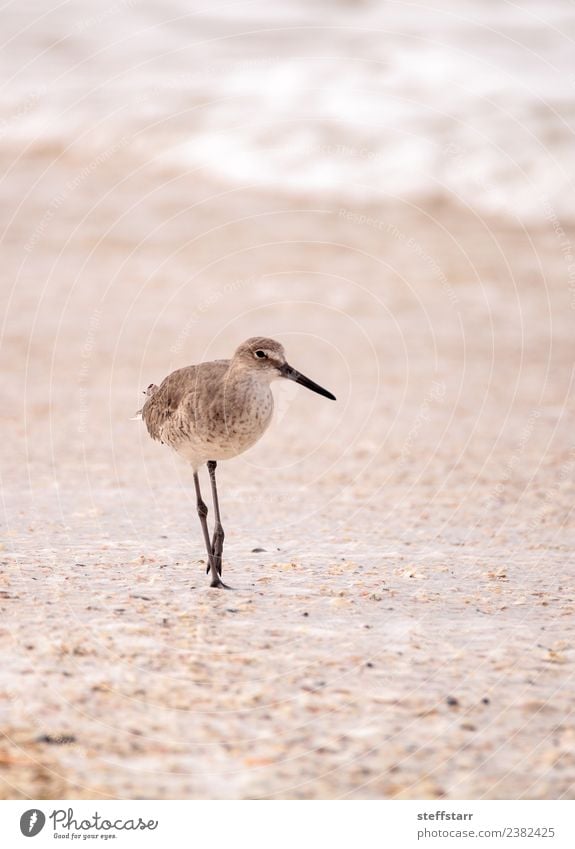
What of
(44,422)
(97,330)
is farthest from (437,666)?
(97,330)

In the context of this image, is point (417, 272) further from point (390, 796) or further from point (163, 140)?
point (390, 796)

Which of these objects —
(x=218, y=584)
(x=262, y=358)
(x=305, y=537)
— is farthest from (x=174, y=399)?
(x=305, y=537)

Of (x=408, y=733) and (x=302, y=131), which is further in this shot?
(x=302, y=131)

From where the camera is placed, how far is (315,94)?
29781 millimetres

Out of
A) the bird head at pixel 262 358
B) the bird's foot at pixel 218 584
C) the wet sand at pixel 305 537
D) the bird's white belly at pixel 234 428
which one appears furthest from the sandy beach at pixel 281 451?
the bird head at pixel 262 358

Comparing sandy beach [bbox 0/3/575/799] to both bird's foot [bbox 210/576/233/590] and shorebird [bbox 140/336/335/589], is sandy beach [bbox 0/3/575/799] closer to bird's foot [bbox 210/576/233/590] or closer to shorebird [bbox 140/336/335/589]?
bird's foot [bbox 210/576/233/590]

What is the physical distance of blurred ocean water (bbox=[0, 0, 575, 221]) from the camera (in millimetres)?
27688

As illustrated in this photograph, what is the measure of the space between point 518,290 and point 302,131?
8.63m

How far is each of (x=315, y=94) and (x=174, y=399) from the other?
2326 cm

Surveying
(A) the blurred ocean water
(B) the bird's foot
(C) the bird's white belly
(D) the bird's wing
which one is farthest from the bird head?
(A) the blurred ocean water

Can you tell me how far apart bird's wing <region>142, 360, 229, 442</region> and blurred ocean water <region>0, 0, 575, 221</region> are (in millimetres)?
19376

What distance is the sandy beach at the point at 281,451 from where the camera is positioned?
5.70 meters

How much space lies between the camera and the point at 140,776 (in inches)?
206

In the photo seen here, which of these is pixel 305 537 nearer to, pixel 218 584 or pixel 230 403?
pixel 218 584
